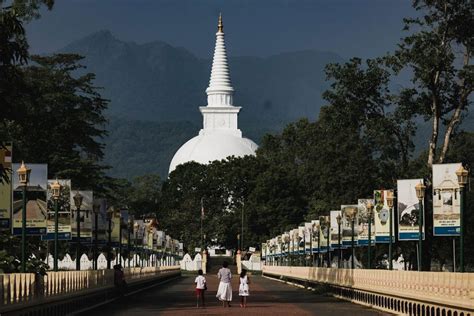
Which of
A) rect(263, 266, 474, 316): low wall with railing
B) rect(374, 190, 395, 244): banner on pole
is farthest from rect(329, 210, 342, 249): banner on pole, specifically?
rect(374, 190, 395, 244): banner on pole

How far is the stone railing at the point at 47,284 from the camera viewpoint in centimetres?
3170

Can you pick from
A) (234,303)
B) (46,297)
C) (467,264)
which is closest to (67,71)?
(467,264)

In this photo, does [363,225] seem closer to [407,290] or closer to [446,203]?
[446,203]

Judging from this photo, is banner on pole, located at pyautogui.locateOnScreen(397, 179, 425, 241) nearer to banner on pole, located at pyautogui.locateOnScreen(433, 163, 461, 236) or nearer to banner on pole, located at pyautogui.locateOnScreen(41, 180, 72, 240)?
banner on pole, located at pyautogui.locateOnScreen(433, 163, 461, 236)

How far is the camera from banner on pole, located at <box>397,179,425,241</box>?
58.8m

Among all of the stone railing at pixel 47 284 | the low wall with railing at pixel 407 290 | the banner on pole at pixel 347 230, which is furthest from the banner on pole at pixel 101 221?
the banner on pole at pixel 347 230

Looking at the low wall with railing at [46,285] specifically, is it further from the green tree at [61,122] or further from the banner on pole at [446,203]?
the green tree at [61,122]

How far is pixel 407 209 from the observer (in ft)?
194

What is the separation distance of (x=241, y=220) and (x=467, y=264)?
69.3 metres

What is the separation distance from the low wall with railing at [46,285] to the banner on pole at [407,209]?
1365 cm

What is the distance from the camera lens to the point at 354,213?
70.4m

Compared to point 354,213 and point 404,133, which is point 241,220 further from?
point 354,213

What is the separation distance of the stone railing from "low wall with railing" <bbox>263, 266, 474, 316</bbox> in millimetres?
10693

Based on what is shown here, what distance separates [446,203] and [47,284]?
20669 millimetres
